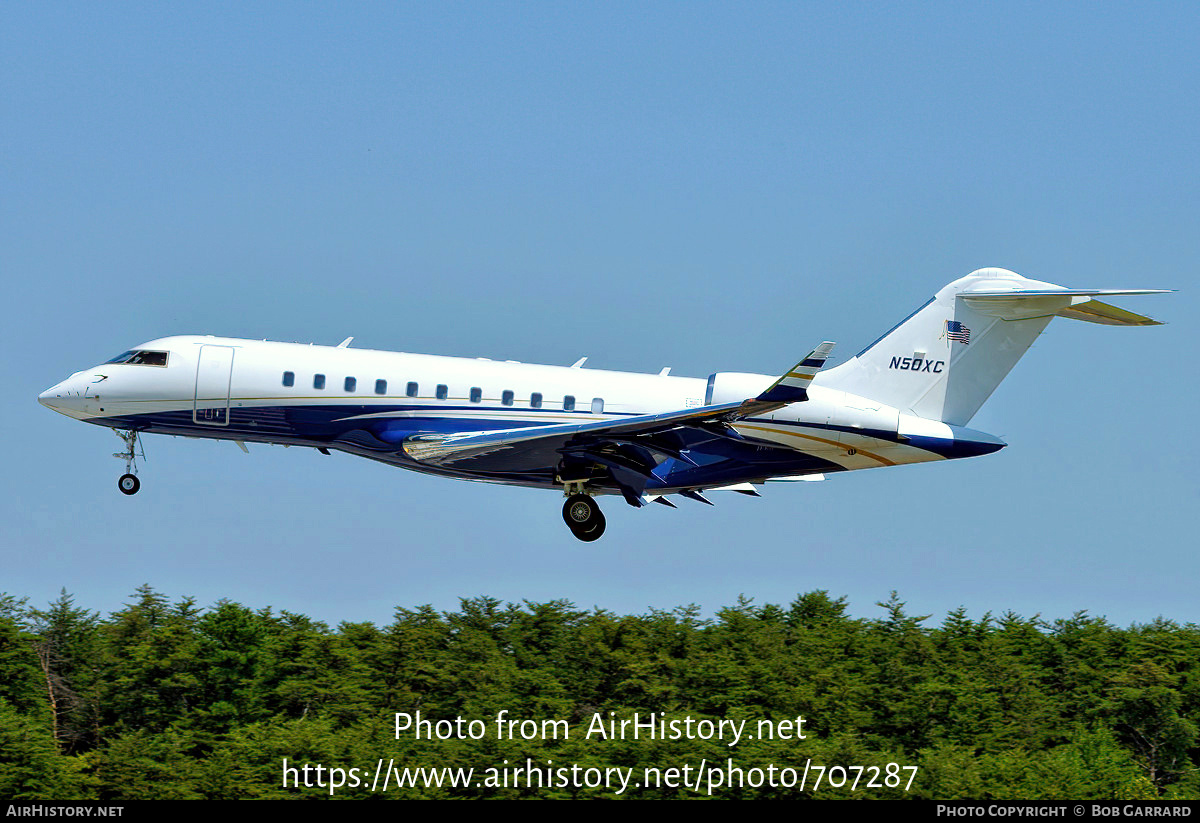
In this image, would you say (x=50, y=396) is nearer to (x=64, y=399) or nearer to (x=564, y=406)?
(x=64, y=399)

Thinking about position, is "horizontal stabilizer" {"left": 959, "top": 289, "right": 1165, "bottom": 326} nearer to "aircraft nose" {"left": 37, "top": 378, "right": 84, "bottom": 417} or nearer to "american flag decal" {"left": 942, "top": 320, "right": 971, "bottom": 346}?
"american flag decal" {"left": 942, "top": 320, "right": 971, "bottom": 346}

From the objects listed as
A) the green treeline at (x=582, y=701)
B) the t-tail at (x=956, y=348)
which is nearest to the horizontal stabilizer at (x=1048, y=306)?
the t-tail at (x=956, y=348)

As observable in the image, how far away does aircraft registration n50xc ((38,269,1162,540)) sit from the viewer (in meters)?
27.3

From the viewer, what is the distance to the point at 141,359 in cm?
2838

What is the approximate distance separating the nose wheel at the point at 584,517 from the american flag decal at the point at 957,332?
25.7 ft

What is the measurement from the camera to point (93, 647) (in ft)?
134

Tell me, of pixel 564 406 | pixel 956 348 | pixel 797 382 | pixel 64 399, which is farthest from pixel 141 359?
pixel 956 348

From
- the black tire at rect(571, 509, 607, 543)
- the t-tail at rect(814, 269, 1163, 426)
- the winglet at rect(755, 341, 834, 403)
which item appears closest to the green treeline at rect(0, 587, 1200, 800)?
the black tire at rect(571, 509, 607, 543)

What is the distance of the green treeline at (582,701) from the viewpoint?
3241cm

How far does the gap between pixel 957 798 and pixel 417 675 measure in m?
14.7

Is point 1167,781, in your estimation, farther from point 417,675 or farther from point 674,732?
point 417,675

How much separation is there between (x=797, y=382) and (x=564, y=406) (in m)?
6.04

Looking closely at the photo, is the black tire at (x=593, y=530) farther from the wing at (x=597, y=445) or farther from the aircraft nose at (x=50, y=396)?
the aircraft nose at (x=50, y=396)

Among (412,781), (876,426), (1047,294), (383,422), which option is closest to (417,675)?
(412,781)
